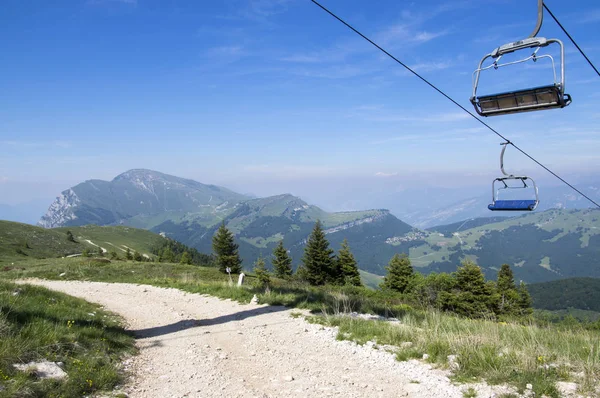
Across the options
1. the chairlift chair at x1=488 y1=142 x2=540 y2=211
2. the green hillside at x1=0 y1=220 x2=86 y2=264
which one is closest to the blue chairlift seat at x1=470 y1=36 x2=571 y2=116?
the chairlift chair at x1=488 y1=142 x2=540 y2=211

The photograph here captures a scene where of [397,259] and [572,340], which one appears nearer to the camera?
[572,340]

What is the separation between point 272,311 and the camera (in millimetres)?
13320

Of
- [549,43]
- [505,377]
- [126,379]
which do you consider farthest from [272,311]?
[549,43]

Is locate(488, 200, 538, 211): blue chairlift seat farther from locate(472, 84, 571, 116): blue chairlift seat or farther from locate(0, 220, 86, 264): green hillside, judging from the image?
locate(0, 220, 86, 264): green hillside

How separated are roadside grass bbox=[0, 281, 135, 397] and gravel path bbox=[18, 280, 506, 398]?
0.58 meters

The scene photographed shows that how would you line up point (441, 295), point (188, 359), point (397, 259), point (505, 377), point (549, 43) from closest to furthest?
1. point (505, 377)
2. point (549, 43)
3. point (188, 359)
4. point (441, 295)
5. point (397, 259)

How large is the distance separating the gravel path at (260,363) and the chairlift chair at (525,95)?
19.3 feet

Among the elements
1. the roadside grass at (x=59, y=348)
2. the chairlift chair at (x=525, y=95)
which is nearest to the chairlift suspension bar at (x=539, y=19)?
the chairlift chair at (x=525, y=95)

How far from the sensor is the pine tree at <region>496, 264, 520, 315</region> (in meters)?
52.0

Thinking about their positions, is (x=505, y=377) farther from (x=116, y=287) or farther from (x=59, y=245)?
(x=59, y=245)

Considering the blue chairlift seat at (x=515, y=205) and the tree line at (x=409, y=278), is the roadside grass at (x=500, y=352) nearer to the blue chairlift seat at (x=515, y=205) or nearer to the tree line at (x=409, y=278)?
the blue chairlift seat at (x=515, y=205)

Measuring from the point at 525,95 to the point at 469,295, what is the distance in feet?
164

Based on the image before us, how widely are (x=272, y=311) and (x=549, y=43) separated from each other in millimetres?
11420

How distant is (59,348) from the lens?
7.19m
